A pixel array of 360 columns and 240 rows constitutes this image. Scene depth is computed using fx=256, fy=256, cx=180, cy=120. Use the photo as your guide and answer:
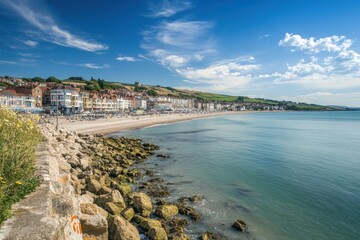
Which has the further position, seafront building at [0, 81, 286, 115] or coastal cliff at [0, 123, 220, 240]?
seafront building at [0, 81, 286, 115]

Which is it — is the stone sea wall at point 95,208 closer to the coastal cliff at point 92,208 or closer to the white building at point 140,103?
the coastal cliff at point 92,208

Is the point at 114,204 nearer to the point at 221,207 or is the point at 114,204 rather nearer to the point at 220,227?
the point at 220,227

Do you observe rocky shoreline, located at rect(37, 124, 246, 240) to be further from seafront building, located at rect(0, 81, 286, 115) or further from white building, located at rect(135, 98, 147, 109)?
white building, located at rect(135, 98, 147, 109)

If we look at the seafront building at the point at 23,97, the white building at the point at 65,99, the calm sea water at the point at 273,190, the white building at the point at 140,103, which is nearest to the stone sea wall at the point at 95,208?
the calm sea water at the point at 273,190

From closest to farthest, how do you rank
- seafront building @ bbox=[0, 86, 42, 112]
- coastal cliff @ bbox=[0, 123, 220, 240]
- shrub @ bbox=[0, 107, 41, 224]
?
1. coastal cliff @ bbox=[0, 123, 220, 240]
2. shrub @ bbox=[0, 107, 41, 224]
3. seafront building @ bbox=[0, 86, 42, 112]

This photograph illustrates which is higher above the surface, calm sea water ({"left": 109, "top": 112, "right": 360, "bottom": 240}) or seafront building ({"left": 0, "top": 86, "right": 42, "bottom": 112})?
seafront building ({"left": 0, "top": 86, "right": 42, "bottom": 112})

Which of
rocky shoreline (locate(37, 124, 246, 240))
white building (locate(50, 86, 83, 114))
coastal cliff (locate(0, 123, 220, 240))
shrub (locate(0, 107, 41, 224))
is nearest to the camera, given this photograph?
coastal cliff (locate(0, 123, 220, 240))

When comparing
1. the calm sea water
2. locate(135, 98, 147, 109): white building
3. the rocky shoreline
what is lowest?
the calm sea water

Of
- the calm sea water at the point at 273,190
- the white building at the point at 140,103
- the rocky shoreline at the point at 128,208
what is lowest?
the calm sea water at the point at 273,190

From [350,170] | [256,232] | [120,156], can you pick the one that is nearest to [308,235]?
[256,232]

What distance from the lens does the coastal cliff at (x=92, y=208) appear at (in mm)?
4156

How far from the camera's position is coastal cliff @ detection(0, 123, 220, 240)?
4.16m

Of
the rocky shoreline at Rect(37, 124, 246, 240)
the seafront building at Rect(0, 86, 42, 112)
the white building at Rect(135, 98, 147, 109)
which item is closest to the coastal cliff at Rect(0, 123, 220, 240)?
the rocky shoreline at Rect(37, 124, 246, 240)

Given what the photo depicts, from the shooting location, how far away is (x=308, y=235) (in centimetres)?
1049
